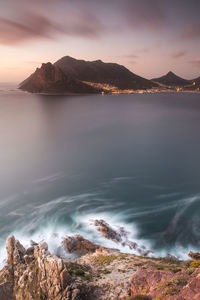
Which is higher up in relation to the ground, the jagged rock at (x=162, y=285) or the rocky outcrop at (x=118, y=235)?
the jagged rock at (x=162, y=285)

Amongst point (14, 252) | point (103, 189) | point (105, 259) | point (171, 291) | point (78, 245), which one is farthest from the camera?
point (103, 189)

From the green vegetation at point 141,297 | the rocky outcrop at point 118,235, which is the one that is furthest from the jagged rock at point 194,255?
the green vegetation at point 141,297

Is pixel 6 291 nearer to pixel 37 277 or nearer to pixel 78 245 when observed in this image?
pixel 37 277

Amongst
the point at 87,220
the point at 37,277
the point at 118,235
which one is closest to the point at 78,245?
the point at 118,235

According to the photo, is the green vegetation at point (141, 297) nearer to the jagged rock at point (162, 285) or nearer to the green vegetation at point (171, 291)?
the jagged rock at point (162, 285)

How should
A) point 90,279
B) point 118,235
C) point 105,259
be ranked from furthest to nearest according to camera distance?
point 118,235 < point 105,259 < point 90,279

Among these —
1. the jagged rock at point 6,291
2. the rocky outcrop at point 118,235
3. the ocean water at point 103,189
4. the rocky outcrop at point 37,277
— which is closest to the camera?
the rocky outcrop at point 37,277
